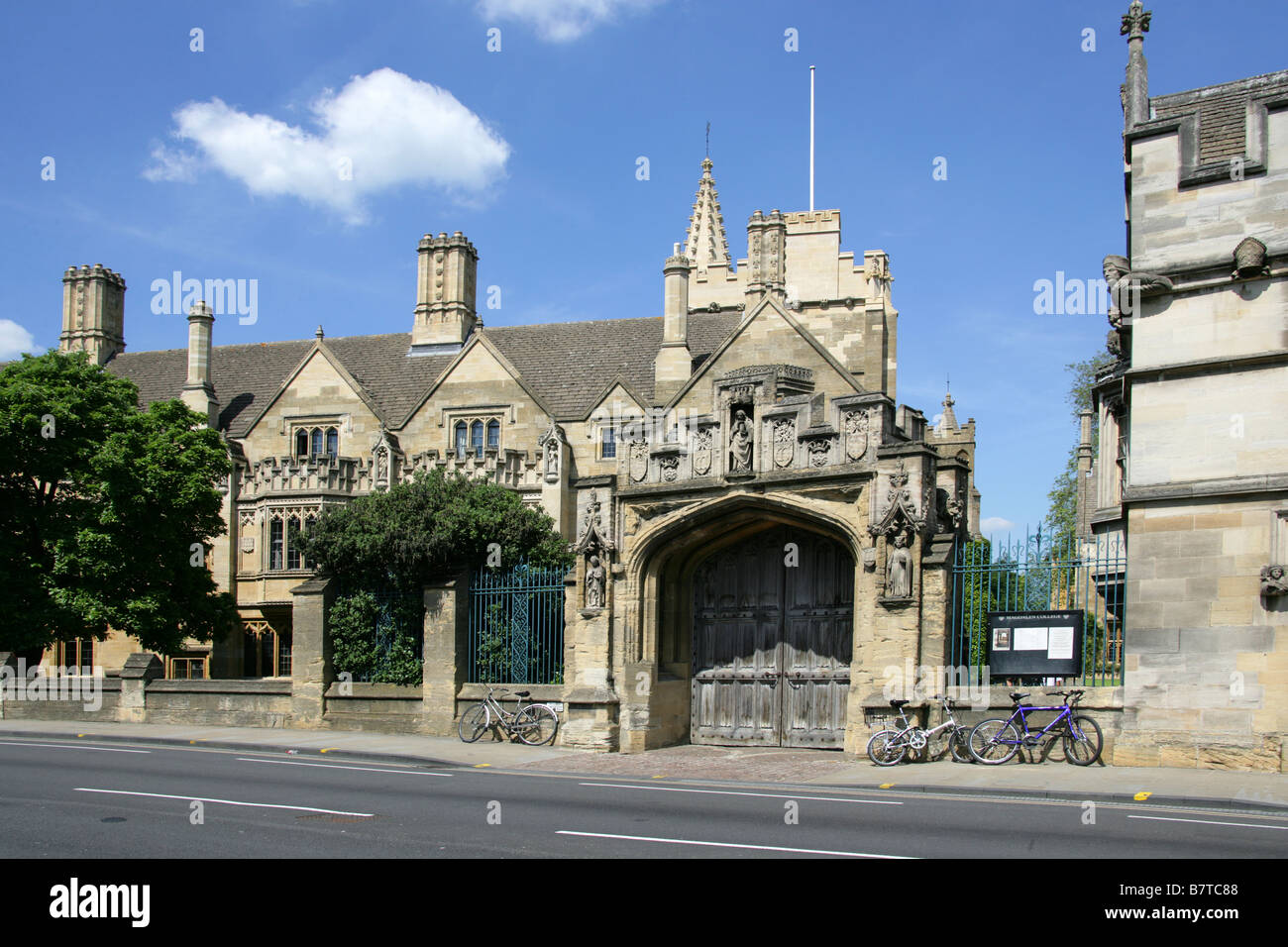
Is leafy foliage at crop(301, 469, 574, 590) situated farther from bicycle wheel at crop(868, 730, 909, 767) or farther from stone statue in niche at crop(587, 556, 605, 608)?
bicycle wheel at crop(868, 730, 909, 767)

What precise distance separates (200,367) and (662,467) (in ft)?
86.6

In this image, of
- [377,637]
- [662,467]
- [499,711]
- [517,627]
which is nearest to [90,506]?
[377,637]

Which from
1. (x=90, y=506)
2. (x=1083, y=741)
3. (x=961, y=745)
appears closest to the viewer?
(x=1083, y=741)

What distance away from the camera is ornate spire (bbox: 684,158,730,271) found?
209 ft

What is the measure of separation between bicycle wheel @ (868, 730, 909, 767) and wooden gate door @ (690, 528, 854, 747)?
2630mm

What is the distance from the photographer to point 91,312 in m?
46.8

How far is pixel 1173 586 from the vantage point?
15602mm

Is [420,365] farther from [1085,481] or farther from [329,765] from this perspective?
[329,765]

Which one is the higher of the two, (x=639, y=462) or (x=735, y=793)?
(x=639, y=462)

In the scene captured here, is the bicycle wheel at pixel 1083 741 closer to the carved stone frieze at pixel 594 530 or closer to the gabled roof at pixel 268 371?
the carved stone frieze at pixel 594 530

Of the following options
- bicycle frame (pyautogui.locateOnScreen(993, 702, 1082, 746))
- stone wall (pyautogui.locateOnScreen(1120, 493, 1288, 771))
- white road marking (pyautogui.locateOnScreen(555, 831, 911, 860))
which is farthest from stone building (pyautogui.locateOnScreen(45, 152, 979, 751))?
white road marking (pyautogui.locateOnScreen(555, 831, 911, 860))

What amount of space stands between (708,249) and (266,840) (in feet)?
183

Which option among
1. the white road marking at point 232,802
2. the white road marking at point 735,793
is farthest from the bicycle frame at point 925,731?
the white road marking at point 232,802
